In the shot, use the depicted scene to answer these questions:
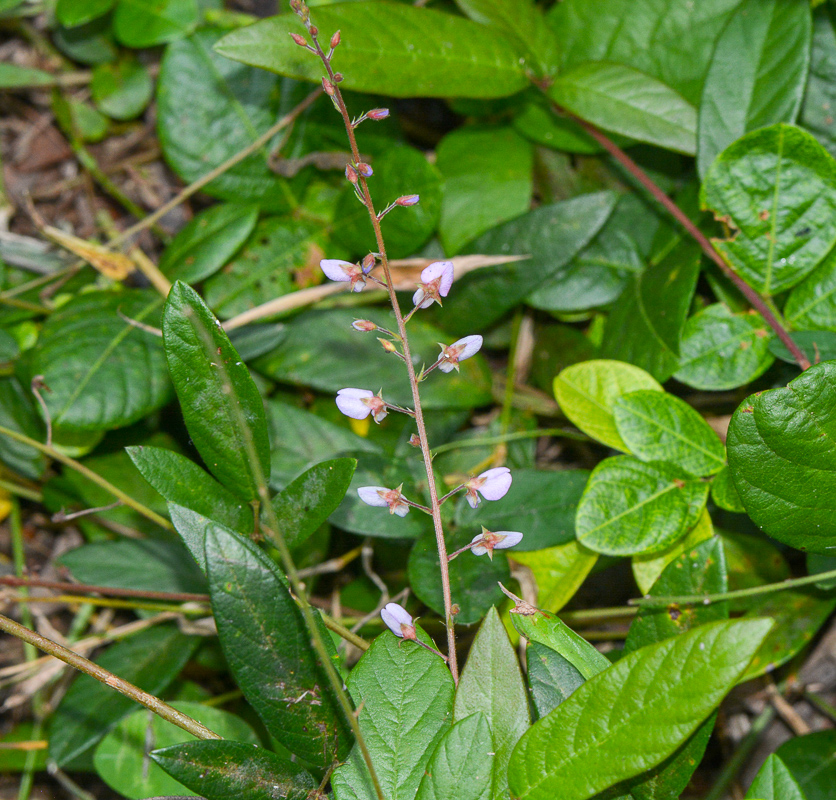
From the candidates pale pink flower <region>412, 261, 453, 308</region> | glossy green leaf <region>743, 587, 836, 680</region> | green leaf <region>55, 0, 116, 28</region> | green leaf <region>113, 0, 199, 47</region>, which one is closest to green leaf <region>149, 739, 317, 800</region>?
pale pink flower <region>412, 261, 453, 308</region>

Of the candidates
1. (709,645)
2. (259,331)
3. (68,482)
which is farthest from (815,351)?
(68,482)

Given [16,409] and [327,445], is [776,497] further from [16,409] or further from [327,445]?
[16,409]

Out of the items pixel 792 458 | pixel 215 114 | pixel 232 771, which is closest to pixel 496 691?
pixel 232 771

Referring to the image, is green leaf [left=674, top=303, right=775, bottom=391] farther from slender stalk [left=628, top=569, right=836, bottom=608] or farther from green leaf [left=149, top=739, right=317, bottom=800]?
green leaf [left=149, top=739, right=317, bottom=800]

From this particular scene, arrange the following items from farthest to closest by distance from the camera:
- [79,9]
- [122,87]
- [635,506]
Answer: [122,87] < [79,9] < [635,506]

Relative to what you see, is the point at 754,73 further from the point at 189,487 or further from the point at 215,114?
the point at 189,487

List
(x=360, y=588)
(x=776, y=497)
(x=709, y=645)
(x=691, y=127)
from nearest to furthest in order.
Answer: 1. (x=709, y=645)
2. (x=776, y=497)
3. (x=691, y=127)
4. (x=360, y=588)
